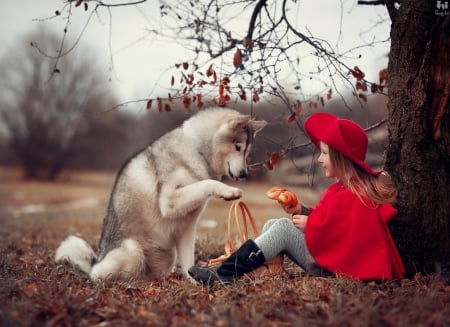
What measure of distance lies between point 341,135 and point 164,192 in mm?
1772

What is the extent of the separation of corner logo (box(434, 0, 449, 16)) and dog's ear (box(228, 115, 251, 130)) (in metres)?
1.85

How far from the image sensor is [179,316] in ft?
9.43

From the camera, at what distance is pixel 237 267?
12.1 ft

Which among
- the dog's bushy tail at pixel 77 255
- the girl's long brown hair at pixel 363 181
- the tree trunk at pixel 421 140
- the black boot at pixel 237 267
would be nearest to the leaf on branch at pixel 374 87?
the tree trunk at pixel 421 140

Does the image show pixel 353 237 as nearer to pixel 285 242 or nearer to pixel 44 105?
pixel 285 242

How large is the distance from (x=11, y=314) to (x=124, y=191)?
2.20m

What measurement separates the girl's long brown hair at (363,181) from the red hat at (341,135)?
0.15ft

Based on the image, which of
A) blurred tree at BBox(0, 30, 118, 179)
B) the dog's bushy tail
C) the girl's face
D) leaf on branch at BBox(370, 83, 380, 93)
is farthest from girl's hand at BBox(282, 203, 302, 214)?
blurred tree at BBox(0, 30, 118, 179)

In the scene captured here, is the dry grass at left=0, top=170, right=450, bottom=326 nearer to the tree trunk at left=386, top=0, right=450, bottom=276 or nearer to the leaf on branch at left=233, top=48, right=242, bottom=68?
the tree trunk at left=386, top=0, right=450, bottom=276

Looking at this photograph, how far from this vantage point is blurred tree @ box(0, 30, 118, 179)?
28.7m

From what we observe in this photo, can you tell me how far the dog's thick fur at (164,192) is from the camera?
4496mm

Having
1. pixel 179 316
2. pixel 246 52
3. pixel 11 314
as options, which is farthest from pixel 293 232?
pixel 11 314

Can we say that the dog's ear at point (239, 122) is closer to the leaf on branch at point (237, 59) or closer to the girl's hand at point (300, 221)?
the leaf on branch at point (237, 59)

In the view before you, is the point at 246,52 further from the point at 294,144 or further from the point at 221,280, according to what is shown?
the point at 221,280
